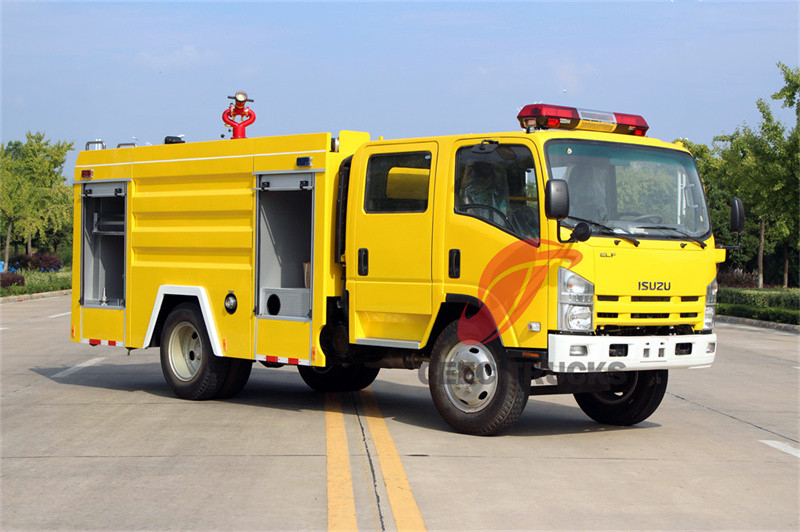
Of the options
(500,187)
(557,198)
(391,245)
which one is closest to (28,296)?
(391,245)

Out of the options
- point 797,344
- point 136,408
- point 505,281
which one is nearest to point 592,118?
point 505,281

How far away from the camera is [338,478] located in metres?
6.95

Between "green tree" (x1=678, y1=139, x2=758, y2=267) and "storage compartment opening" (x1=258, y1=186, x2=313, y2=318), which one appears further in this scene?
"green tree" (x1=678, y1=139, x2=758, y2=267)

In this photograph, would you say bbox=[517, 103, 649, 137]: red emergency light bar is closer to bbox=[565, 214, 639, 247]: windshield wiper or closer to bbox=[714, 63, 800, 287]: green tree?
bbox=[565, 214, 639, 247]: windshield wiper

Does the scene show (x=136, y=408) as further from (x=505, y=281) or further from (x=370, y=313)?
(x=505, y=281)

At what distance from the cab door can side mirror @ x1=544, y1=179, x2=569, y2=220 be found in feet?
4.55

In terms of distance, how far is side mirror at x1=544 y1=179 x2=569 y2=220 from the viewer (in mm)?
7852

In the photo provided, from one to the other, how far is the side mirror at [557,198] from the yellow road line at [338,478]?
2.53m

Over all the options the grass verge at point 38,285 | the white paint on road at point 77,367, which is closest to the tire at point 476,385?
the white paint on road at point 77,367

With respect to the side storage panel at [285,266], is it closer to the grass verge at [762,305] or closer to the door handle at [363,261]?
the door handle at [363,261]

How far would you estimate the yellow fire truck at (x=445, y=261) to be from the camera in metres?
8.28

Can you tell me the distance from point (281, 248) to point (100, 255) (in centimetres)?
310

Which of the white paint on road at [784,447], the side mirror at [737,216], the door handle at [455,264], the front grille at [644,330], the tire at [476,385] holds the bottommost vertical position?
the white paint on road at [784,447]

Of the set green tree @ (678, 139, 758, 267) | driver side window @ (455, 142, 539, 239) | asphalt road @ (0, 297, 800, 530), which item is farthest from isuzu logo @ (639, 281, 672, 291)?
green tree @ (678, 139, 758, 267)
